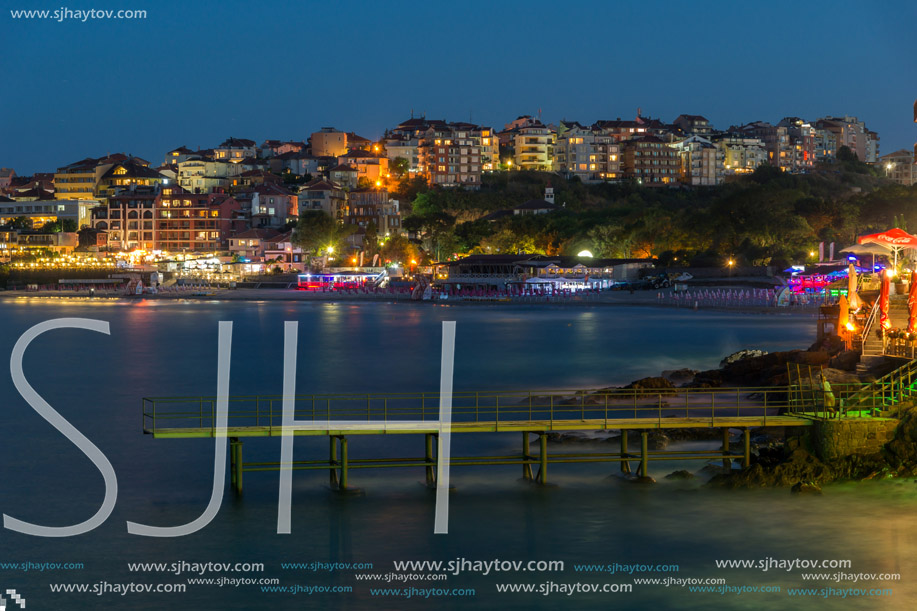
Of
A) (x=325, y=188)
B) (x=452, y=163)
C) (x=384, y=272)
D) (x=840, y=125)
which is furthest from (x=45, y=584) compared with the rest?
(x=840, y=125)

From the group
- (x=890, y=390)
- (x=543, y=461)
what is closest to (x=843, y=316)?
(x=890, y=390)

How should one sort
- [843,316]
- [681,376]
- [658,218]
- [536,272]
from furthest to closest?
[658,218] < [536,272] < [681,376] < [843,316]

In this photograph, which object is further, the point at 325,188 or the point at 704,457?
the point at 325,188

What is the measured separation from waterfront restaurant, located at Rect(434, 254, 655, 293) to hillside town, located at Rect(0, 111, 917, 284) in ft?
29.0

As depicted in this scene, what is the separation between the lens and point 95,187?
146m

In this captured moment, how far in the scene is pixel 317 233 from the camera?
106188mm

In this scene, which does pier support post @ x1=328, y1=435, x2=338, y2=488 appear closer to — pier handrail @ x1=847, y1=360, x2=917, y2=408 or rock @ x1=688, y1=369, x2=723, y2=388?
pier handrail @ x1=847, y1=360, x2=917, y2=408

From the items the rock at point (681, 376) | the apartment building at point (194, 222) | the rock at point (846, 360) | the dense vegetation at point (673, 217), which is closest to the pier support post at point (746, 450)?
the rock at point (846, 360)

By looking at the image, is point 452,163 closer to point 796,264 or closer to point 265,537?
point 796,264

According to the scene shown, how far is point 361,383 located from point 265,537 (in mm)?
19926

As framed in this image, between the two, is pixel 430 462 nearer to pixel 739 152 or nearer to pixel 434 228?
pixel 434 228

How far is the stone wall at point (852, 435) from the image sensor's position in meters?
16.5

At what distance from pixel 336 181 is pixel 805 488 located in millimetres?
114032

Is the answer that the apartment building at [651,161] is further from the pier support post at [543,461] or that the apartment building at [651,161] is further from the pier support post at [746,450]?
the pier support post at [543,461]
